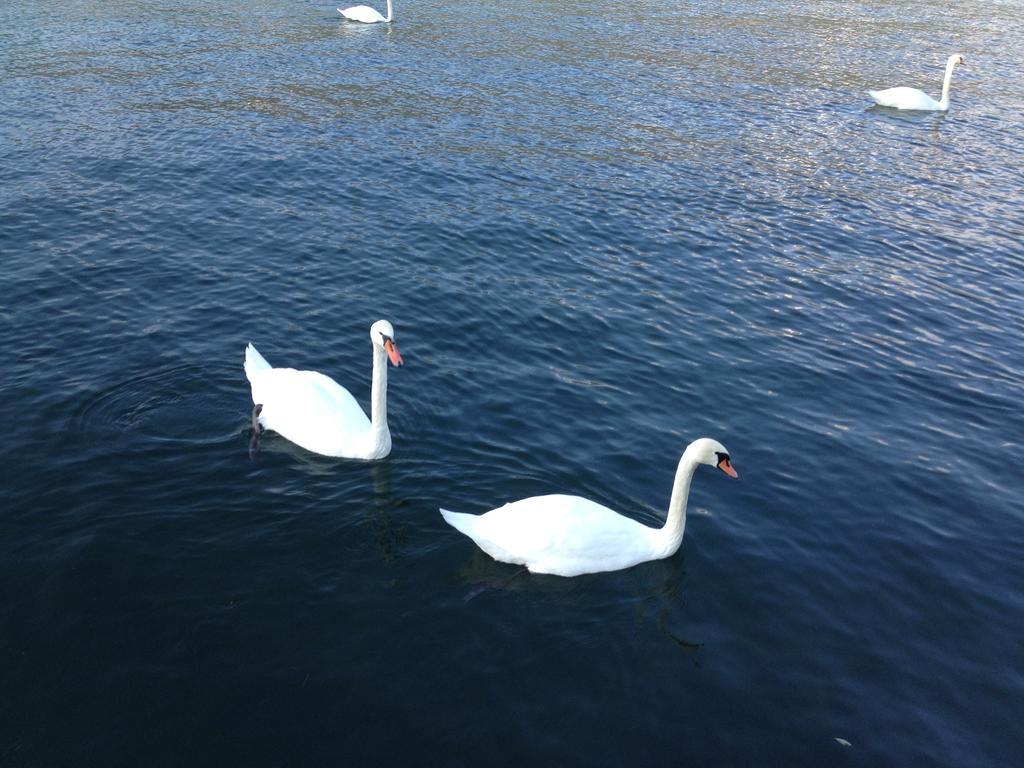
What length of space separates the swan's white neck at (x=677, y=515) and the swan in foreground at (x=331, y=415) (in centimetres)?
440

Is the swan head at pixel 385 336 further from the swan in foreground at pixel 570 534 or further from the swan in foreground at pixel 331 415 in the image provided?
the swan in foreground at pixel 570 534

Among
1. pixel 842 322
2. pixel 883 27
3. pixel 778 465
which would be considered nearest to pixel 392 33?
pixel 883 27

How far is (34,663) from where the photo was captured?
9375 millimetres

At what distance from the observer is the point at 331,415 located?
1336 centimetres

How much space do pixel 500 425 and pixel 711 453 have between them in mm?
4016

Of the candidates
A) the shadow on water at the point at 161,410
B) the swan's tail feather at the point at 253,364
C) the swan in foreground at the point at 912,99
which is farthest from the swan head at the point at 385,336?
the swan in foreground at the point at 912,99

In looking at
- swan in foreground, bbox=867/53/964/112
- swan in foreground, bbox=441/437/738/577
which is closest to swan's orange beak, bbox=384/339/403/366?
swan in foreground, bbox=441/437/738/577

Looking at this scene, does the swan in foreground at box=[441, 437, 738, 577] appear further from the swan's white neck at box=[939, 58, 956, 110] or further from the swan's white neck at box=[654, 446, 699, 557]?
the swan's white neck at box=[939, 58, 956, 110]

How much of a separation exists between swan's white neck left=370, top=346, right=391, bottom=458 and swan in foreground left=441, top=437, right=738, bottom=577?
2.15 metres

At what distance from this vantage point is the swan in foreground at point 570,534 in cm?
1116

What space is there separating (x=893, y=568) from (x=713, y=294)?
9047 mm

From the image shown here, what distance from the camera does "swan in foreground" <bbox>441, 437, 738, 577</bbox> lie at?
11.2 meters

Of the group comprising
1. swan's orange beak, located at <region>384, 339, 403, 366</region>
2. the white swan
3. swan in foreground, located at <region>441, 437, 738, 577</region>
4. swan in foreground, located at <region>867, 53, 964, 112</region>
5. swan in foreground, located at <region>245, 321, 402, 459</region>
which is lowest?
swan in foreground, located at <region>441, 437, 738, 577</region>

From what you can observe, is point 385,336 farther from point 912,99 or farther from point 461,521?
point 912,99
